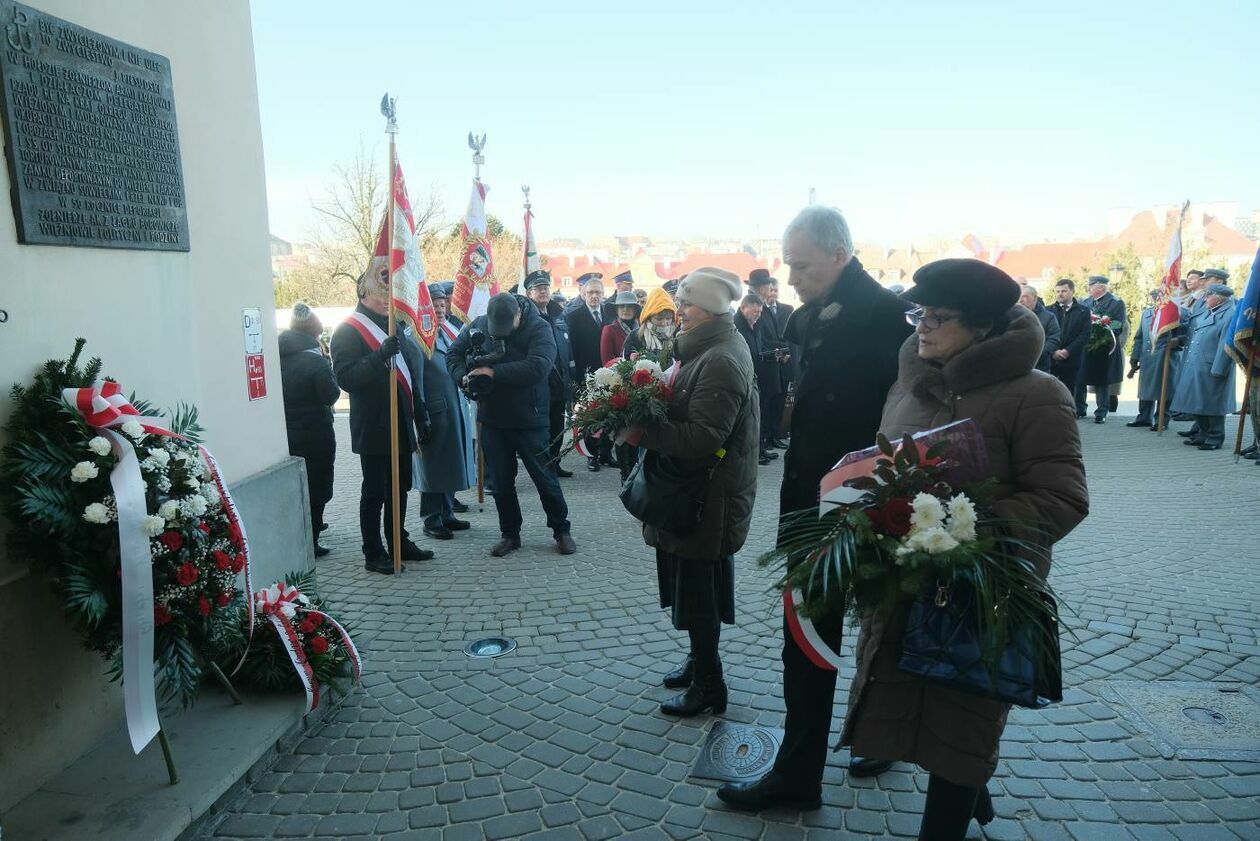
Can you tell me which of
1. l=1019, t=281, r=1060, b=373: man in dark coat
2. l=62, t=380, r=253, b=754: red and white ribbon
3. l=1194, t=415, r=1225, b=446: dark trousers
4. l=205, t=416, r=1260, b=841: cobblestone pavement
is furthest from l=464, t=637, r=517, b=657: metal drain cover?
l=1194, t=415, r=1225, b=446: dark trousers

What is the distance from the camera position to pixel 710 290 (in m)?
3.57

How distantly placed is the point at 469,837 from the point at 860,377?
235 cm

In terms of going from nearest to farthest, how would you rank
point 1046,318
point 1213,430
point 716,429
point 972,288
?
point 972,288, point 716,429, point 1213,430, point 1046,318

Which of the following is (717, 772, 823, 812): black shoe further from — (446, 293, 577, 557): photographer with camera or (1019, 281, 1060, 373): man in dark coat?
(1019, 281, 1060, 373): man in dark coat

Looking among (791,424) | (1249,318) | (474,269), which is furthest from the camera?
(474,269)

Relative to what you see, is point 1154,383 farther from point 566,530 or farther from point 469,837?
point 469,837

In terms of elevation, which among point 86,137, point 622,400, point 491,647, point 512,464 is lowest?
point 491,647

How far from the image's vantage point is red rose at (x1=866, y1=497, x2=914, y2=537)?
7.03 ft

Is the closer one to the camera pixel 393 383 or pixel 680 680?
pixel 680 680

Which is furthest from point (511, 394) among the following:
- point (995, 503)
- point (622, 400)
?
point (995, 503)

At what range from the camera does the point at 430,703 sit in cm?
398

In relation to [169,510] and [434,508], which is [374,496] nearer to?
[434,508]

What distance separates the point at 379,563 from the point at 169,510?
339cm

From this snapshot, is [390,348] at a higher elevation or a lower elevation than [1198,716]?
higher
